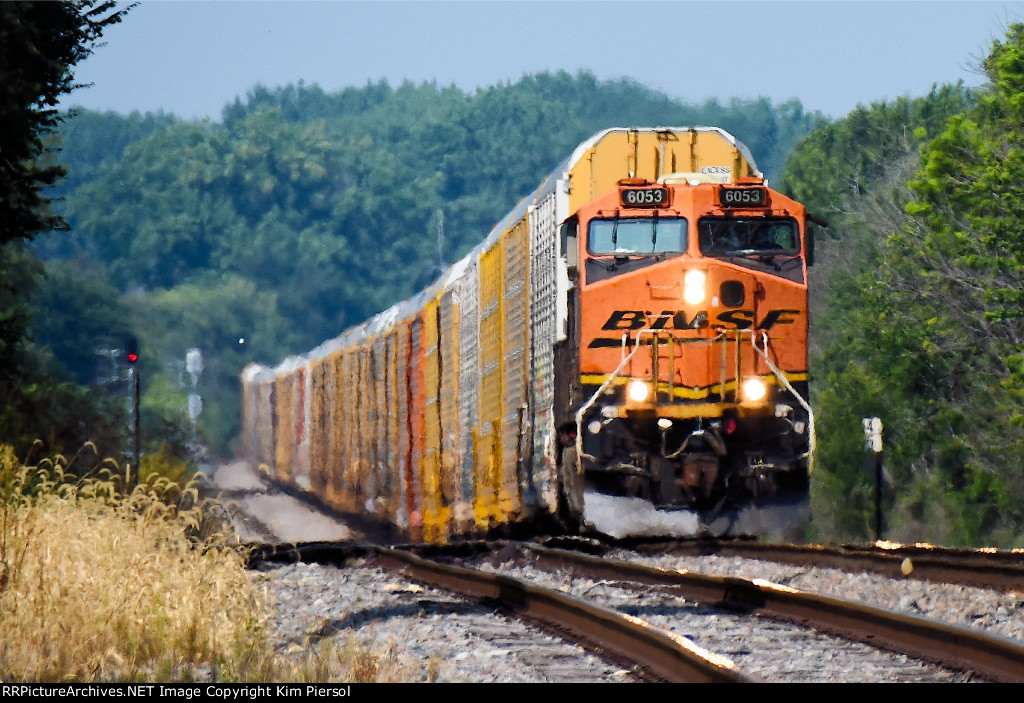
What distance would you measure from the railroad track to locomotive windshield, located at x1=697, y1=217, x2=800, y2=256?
13.0 ft

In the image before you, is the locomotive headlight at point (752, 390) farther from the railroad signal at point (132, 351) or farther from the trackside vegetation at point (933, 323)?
the trackside vegetation at point (933, 323)

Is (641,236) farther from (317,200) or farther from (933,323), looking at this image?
(317,200)

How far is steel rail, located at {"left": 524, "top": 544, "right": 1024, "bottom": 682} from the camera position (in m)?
6.60

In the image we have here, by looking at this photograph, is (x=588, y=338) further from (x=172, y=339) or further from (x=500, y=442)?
(x=172, y=339)

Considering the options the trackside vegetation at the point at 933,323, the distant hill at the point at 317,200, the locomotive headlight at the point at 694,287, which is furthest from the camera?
the distant hill at the point at 317,200

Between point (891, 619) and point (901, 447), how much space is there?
40.1 metres

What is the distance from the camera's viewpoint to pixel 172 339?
9794cm

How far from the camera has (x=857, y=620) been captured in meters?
7.98

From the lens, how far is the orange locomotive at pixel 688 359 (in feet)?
47.6

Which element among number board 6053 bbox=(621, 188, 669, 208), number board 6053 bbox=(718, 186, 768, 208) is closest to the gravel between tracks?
number board 6053 bbox=(621, 188, 669, 208)

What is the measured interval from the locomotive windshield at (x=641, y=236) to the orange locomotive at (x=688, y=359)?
14mm

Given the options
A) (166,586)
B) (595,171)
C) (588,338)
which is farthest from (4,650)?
(595,171)

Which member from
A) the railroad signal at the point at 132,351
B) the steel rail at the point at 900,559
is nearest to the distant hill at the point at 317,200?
the railroad signal at the point at 132,351

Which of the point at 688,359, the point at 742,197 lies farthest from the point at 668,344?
the point at 742,197
